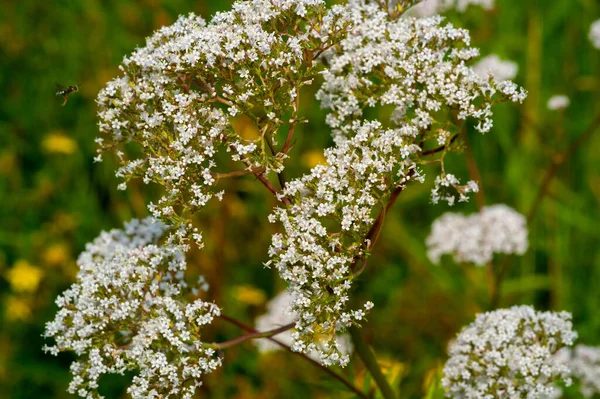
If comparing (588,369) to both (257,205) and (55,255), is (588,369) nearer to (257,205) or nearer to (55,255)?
(257,205)

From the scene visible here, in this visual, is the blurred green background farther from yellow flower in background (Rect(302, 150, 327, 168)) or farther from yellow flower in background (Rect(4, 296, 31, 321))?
yellow flower in background (Rect(302, 150, 327, 168))

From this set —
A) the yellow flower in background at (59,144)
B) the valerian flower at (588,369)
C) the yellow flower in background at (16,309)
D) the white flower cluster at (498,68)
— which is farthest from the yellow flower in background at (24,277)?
the valerian flower at (588,369)

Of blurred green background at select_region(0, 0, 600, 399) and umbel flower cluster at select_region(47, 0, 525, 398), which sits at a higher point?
blurred green background at select_region(0, 0, 600, 399)

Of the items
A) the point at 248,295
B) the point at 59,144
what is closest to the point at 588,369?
the point at 248,295

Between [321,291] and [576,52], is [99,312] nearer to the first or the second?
[321,291]

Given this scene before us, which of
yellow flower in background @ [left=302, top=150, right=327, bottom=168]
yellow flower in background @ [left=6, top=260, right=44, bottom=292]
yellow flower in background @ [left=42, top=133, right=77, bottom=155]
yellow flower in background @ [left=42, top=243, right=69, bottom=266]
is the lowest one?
yellow flower in background @ [left=6, top=260, right=44, bottom=292]

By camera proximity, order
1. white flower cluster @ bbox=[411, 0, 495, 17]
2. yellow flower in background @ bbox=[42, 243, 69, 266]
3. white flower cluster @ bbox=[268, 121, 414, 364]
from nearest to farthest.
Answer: white flower cluster @ bbox=[268, 121, 414, 364], white flower cluster @ bbox=[411, 0, 495, 17], yellow flower in background @ bbox=[42, 243, 69, 266]

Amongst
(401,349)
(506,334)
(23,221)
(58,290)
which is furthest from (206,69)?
(23,221)

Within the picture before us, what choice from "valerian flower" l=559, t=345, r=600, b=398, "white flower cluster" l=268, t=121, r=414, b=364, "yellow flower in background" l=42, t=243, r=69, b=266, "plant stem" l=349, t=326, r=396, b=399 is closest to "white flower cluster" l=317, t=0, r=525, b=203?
"white flower cluster" l=268, t=121, r=414, b=364
